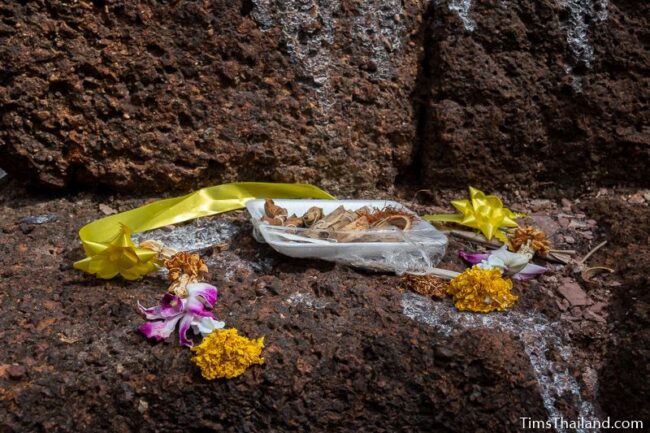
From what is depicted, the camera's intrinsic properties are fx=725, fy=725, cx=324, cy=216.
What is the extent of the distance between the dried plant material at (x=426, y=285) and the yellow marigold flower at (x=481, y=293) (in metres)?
0.04

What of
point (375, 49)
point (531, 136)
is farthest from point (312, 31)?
point (531, 136)

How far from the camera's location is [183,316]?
1.51m

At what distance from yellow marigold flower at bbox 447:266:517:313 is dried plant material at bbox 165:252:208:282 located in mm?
598

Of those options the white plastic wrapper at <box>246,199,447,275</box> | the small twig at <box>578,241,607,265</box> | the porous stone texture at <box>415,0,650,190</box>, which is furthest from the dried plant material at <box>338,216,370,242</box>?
the small twig at <box>578,241,607,265</box>

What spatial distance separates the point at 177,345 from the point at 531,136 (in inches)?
50.7

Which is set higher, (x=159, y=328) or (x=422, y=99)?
(x=422, y=99)

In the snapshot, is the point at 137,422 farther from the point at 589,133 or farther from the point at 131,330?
the point at 589,133

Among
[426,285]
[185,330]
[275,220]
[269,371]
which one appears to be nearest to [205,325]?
[185,330]

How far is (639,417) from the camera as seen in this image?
1477mm

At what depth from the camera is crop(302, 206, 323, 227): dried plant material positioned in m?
1.86

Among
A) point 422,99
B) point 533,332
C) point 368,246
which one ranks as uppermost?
point 422,99

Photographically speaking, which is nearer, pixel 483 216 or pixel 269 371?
pixel 269 371

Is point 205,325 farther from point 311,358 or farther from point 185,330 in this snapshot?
point 311,358

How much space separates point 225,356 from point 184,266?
1.07 feet
